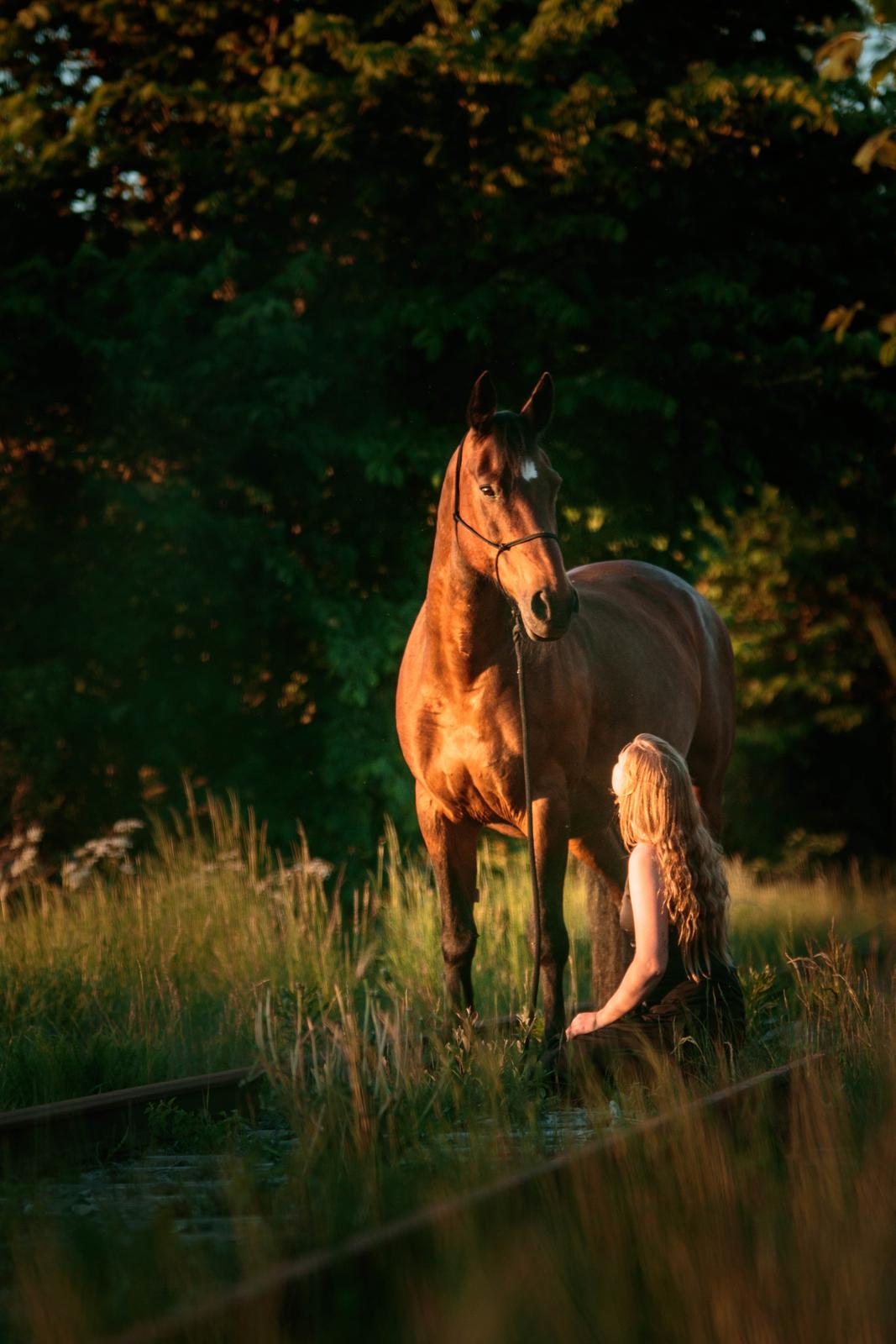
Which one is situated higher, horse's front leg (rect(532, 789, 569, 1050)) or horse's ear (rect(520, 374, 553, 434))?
horse's ear (rect(520, 374, 553, 434))

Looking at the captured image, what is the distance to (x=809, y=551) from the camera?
21.8 meters

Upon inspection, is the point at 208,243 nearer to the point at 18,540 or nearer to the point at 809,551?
the point at 18,540

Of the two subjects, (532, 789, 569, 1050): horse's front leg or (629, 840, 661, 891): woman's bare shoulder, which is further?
(532, 789, 569, 1050): horse's front leg

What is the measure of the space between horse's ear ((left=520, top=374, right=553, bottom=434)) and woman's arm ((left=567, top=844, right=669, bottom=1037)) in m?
1.76

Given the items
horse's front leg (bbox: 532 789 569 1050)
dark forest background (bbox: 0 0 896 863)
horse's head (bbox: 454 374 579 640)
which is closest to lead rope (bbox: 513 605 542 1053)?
horse's front leg (bbox: 532 789 569 1050)

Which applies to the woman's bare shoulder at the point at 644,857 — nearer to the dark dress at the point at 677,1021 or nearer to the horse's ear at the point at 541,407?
the dark dress at the point at 677,1021

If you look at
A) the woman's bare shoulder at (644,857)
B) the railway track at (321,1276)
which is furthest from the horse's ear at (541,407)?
the railway track at (321,1276)

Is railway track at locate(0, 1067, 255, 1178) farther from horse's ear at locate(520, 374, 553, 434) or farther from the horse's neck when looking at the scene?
horse's ear at locate(520, 374, 553, 434)

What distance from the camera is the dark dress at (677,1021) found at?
201 inches

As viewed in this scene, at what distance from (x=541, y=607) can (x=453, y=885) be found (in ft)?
5.33

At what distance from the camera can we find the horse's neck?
19.7ft

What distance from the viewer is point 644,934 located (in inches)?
200

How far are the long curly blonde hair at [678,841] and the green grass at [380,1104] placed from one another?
47cm

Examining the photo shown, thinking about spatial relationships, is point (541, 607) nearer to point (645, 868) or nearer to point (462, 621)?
point (462, 621)
